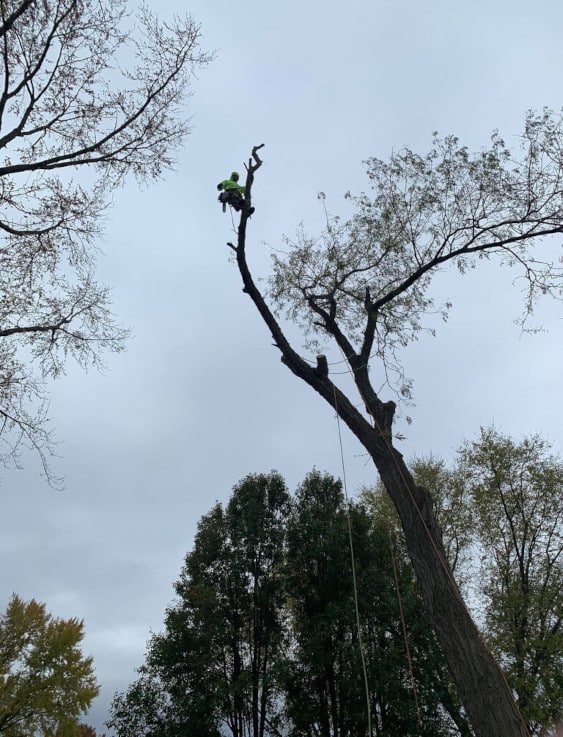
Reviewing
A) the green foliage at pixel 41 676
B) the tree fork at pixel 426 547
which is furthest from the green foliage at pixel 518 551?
the green foliage at pixel 41 676

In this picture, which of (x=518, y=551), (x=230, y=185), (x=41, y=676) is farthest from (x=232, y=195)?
(x=41, y=676)

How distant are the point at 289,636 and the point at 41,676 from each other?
36.1 ft

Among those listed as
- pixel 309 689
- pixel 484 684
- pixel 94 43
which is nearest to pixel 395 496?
pixel 484 684

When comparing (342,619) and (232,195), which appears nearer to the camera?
(232,195)

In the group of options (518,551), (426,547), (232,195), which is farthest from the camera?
(518,551)

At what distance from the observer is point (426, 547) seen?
5.93 m

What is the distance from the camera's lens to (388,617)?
54.2 feet

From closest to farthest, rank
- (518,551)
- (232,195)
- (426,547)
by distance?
(426,547) < (232,195) < (518,551)

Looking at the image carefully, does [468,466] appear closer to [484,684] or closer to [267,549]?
[267,549]

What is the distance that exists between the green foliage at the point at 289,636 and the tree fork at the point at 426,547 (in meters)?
8.82

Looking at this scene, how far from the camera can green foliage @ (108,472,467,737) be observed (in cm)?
1567

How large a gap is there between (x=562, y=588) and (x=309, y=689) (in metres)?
8.44

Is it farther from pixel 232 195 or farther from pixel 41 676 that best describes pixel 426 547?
pixel 41 676

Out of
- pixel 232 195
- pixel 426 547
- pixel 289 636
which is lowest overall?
pixel 426 547
